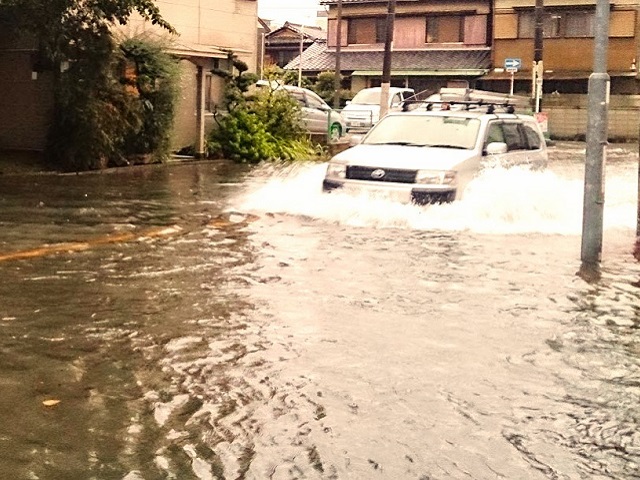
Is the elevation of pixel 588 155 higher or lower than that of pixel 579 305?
higher

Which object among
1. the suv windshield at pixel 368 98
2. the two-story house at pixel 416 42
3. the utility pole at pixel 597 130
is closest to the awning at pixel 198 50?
the utility pole at pixel 597 130

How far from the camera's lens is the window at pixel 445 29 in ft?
162

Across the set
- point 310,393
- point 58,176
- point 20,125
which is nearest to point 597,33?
point 310,393

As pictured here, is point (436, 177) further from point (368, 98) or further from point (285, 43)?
point (285, 43)

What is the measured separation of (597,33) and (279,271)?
151 inches

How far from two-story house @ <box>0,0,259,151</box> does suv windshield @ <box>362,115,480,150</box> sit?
8420mm

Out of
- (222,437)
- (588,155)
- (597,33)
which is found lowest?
(222,437)

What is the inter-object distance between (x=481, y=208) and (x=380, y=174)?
141cm

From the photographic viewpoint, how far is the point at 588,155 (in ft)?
32.3

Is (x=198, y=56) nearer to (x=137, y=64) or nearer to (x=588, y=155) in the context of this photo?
(x=137, y=64)

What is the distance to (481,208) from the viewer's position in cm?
1304

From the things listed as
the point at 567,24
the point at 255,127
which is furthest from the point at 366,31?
the point at 255,127

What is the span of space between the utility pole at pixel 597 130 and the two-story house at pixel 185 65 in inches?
522

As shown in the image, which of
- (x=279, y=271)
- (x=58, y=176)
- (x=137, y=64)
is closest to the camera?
(x=279, y=271)
